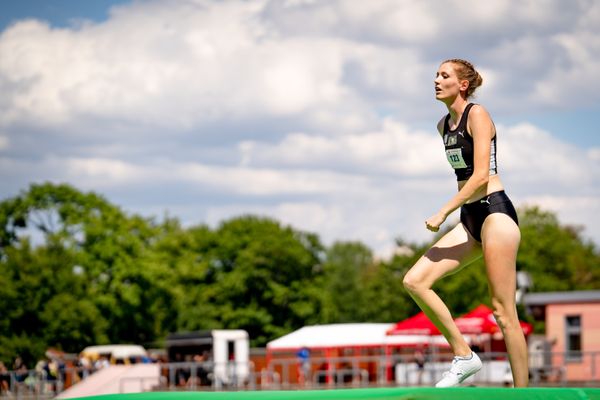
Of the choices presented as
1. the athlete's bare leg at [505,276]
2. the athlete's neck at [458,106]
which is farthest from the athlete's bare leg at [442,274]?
the athlete's neck at [458,106]

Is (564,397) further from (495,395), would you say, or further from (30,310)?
(30,310)

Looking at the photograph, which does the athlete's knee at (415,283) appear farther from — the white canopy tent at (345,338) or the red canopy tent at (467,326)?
the white canopy tent at (345,338)

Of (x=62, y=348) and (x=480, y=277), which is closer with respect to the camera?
(x=62, y=348)

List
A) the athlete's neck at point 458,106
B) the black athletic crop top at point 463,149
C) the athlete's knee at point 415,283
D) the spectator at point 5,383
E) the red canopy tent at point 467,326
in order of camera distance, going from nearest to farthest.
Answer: the athlete's knee at point 415,283
the black athletic crop top at point 463,149
the athlete's neck at point 458,106
the red canopy tent at point 467,326
the spectator at point 5,383

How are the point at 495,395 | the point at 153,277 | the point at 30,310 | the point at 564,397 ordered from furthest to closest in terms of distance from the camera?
the point at 153,277, the point at 30,310, the point at 564,397, the point at 495,395

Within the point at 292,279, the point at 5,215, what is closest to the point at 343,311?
the point at 292,279

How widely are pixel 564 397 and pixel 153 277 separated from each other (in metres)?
65.9

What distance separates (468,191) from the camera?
7.43 metres

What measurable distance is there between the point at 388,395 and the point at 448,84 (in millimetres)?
3046

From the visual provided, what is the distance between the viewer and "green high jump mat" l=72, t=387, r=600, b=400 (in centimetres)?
529

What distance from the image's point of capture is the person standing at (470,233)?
741 cm

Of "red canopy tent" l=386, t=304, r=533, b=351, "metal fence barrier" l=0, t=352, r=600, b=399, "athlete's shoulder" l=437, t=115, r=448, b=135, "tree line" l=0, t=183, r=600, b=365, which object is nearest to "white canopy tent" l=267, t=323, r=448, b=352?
"metal fence barrier" l=0, t=352, r=600, b=399

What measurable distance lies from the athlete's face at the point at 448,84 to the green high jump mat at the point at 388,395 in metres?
2.37

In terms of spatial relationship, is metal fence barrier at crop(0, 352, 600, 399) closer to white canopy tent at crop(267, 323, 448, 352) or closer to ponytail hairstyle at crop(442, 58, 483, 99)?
white canopy tent at crop(267, 323, 448, 352)
